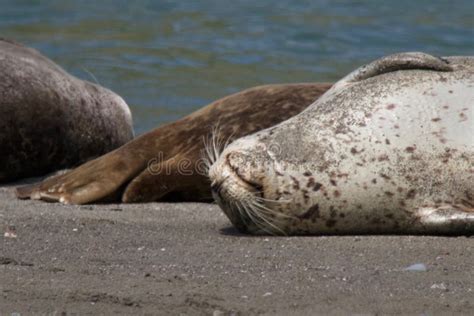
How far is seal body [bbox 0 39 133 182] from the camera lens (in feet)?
28.2

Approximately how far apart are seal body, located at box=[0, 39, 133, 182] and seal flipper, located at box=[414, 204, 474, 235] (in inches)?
148

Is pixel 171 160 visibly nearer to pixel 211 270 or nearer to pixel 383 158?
pixel 383 158

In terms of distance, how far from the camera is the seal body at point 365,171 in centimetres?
561

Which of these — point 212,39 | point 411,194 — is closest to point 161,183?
point 411,194

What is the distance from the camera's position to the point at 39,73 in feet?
29.5

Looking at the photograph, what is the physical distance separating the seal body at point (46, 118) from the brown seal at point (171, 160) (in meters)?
1.27

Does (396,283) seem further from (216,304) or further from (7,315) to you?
(7,315)

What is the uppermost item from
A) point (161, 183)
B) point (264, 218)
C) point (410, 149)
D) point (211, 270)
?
point (410, 149)

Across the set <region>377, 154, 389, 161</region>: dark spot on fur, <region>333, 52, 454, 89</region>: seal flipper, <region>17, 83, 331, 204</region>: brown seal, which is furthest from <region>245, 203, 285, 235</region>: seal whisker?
<region>17, 83, 331, 204</region>: brown seal

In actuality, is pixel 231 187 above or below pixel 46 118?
above

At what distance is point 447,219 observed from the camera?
18.1ft

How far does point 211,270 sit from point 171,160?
88.4 inches

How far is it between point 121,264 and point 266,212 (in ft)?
3.21

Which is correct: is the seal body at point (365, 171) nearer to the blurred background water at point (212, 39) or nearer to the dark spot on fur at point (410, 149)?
the dark spot on fur at point (410, 149)
